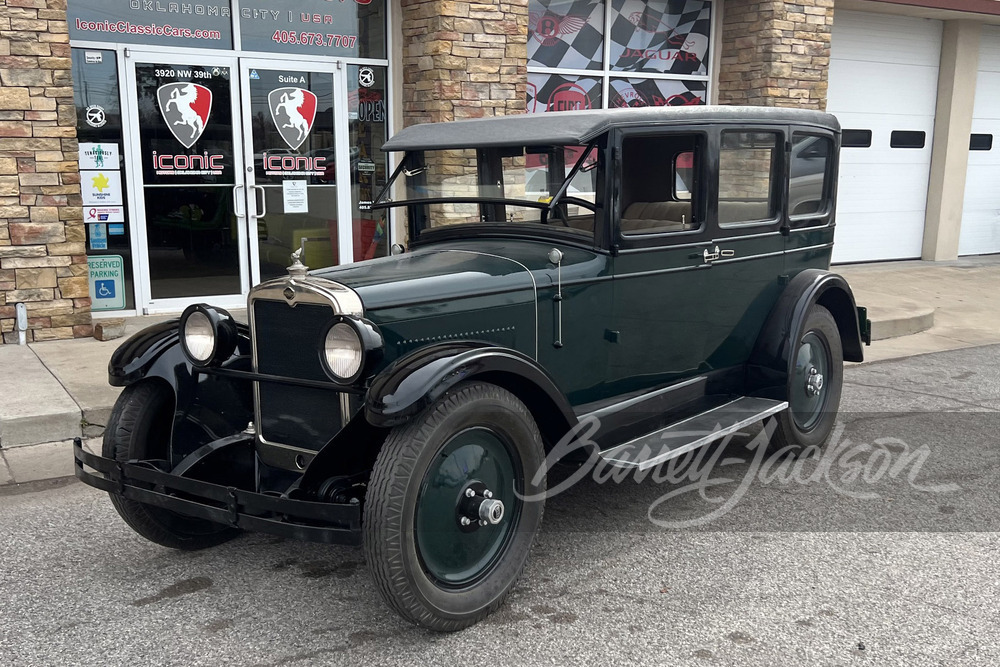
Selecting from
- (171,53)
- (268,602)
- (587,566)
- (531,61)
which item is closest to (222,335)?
(268,602)

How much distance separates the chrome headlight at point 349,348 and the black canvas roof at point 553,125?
47.1 inches

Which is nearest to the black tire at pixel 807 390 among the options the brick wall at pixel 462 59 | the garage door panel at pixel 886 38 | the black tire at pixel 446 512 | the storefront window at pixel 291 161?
the black tire at pixel 446 512

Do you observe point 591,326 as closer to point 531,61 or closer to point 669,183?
point 669,183

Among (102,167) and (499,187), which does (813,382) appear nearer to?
(499,187)

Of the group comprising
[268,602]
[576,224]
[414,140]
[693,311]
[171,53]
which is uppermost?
[171,53]

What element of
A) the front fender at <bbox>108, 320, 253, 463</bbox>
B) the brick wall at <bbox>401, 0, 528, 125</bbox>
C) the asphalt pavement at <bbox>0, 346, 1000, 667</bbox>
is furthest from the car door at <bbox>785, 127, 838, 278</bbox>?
the brick wall at <bbox>401, 0, 528, 125</bbox>

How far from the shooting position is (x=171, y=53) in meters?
7.74

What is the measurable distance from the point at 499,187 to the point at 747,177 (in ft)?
4.26

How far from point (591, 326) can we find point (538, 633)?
132cm

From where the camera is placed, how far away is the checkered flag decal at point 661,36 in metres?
10.1

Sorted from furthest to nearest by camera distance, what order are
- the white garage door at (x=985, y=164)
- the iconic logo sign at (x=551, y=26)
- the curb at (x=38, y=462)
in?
the white garage door at (x=985, y=164), the iconic logo sign at (x=551, y=26), the curb at (x=38, y=462)

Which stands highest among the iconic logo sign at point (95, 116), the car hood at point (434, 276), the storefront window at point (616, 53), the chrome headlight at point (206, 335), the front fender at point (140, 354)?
the storefront window at point (616, 53)

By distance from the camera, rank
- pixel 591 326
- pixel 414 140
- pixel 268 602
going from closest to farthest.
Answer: pixel 268 602 < pixel 591 326 < pixel 414 140

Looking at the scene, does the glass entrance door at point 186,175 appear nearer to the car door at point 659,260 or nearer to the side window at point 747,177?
the car door at point 659,260
